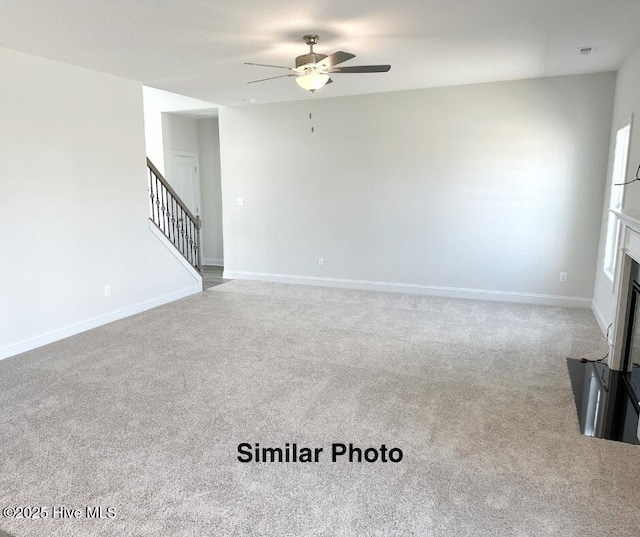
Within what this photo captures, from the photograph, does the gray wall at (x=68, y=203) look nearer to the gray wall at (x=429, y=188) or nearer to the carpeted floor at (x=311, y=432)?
the carpeted floor at (x=311, y=432)

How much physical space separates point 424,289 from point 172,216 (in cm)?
375

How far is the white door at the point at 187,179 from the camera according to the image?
26.2ft

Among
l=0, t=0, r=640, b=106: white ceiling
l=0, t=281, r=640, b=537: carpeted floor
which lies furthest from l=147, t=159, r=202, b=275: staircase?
l=0, t=281, r=640, b=537: carpeted floor

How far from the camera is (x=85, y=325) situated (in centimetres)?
475

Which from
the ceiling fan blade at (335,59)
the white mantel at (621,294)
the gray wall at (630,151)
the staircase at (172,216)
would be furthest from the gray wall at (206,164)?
the white mantel at (621,294)

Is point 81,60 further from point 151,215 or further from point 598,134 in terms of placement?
point 598,134

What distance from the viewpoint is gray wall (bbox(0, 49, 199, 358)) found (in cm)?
400

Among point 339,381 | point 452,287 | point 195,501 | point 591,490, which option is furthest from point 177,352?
point 452,287

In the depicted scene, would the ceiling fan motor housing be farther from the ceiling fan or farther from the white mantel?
the white mantel

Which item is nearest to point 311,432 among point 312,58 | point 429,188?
point 312,58

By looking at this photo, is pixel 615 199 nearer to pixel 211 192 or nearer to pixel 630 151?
pixel 630 151

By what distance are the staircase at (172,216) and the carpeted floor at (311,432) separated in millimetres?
1966

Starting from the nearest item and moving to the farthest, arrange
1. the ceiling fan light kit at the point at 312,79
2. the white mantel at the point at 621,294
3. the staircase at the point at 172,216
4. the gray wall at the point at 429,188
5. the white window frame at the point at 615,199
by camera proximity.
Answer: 1. the white mantel at the point at 621,294
2. the ceiling fan light kit at the point at 312,79
3. the white window frame at the point at 615,199
4. the gray wall at the point at 429,188
5. the staircase at the point at 172,216

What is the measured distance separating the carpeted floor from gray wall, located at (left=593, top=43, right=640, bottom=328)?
0.42 meters
